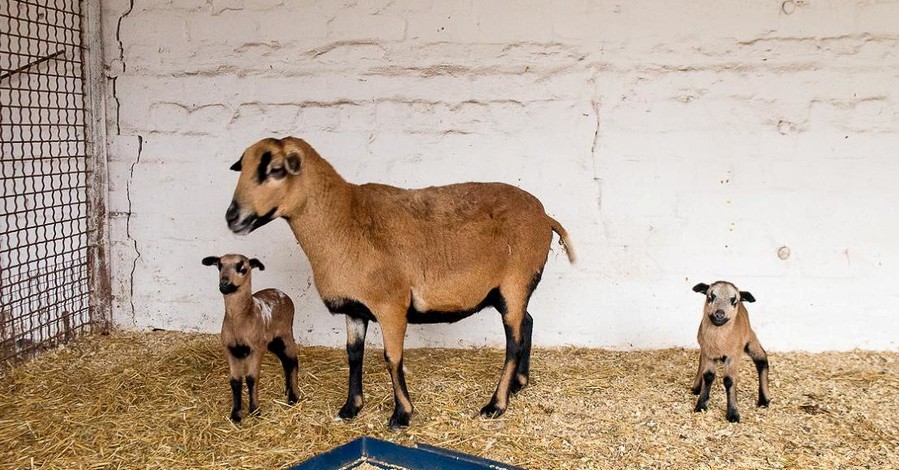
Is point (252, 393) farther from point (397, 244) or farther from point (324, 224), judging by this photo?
point (397, 244)

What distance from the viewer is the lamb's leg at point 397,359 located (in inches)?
154

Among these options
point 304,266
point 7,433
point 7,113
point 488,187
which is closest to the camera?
point 7,433

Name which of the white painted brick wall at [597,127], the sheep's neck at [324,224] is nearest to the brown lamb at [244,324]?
the sheep's neck at [324,224]

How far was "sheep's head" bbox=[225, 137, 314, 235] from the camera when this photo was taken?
3.64 metres

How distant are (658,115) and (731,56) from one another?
60 cm

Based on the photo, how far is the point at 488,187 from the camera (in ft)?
14.1

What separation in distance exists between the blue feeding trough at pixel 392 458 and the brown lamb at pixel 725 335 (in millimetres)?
1496

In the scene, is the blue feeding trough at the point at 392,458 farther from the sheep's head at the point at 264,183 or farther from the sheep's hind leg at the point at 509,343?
the sheep's head at the point at 264,183

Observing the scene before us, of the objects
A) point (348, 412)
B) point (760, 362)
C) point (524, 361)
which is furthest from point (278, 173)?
point (760, 362)

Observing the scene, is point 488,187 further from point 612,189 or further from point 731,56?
point 731,56

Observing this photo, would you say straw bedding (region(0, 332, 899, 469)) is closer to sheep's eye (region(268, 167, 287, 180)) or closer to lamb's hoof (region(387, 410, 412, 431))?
lamb's hoof (region(387, 410, 412, 431))

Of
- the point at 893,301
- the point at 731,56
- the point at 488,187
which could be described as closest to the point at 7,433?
the point at 488,187

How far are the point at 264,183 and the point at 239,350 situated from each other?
0.90 meters

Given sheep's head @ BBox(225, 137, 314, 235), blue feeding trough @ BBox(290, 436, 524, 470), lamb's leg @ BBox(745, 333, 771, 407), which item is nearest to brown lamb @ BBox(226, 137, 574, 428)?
sheep's head @ BBox(225, 137, 314, 235)
